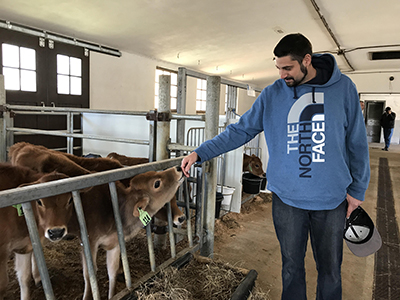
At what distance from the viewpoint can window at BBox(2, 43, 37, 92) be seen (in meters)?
4.91

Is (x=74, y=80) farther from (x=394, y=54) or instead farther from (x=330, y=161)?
(x=394, y=54)

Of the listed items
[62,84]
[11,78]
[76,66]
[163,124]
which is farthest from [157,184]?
[76,66]

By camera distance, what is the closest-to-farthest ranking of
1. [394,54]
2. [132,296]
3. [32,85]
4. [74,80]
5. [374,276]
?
[132,296]
[374,276]
[32,85]
[74,80]
[394,54]

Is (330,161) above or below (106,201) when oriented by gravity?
above

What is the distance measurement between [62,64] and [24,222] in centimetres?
493

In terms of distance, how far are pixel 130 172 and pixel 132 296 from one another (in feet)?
2.03

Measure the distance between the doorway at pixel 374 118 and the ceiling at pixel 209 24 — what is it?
341 inches

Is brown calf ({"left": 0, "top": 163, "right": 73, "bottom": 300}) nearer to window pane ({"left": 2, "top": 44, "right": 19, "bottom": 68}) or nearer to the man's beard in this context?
the man's beard

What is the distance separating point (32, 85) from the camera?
5266 mm

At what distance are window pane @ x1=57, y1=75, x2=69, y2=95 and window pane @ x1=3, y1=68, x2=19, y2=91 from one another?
0.73 m

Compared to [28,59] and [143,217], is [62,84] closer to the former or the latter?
[28,59]

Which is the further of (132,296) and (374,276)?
(374,276)

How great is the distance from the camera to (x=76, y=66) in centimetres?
600

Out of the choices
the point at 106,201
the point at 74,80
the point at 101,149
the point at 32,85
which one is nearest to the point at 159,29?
the point at 74,80
